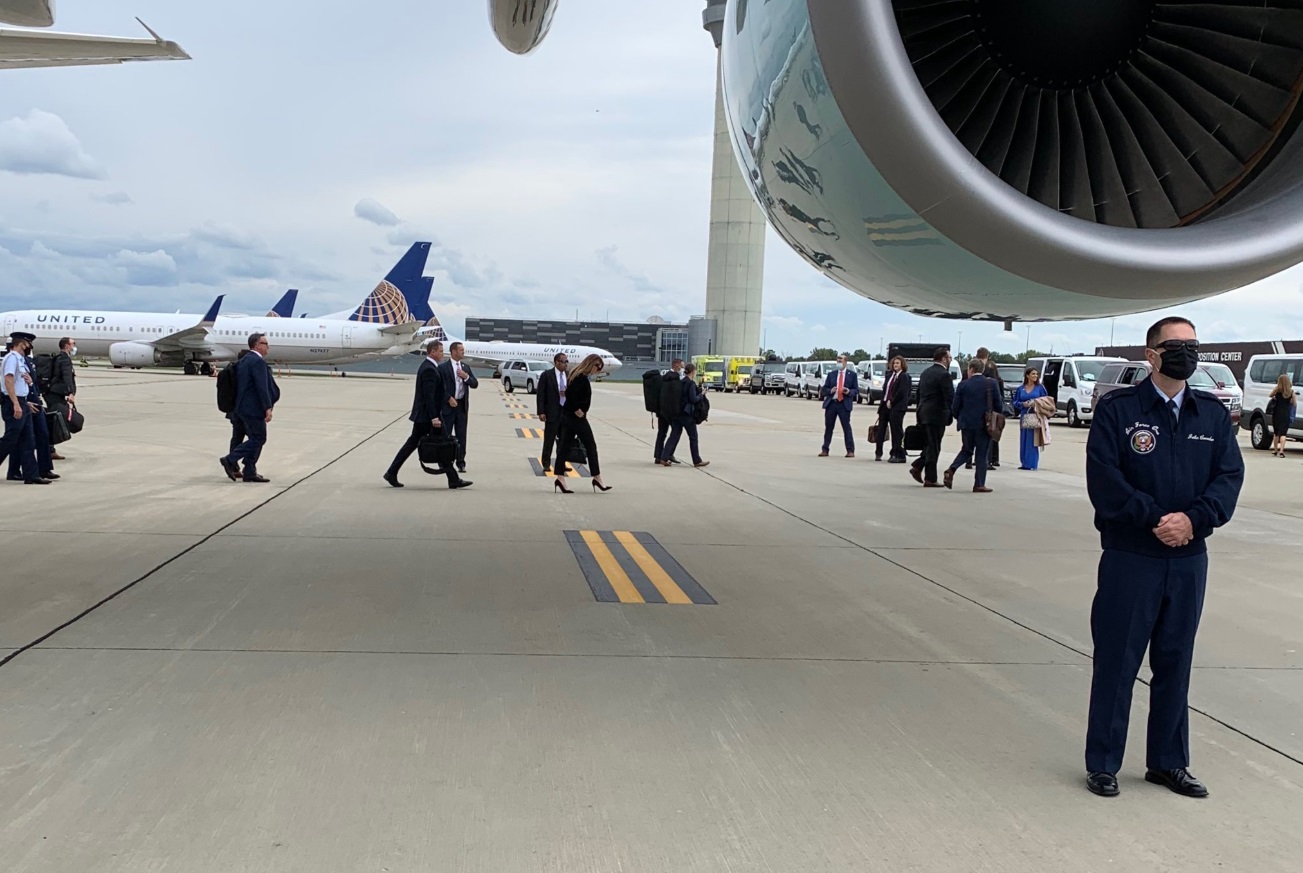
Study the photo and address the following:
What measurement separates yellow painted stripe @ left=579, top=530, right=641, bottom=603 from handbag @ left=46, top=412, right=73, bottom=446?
6.61 meters

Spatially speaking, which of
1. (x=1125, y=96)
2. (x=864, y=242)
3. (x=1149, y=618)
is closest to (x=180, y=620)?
(x=864, y=242)

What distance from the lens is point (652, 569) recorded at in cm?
749

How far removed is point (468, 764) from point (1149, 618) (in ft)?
7.77

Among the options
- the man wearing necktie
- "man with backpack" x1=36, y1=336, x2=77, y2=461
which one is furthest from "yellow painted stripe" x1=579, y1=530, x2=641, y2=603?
the man wearing necktie

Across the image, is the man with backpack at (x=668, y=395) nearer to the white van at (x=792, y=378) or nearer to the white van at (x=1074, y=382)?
the white van at (x=1074, y=382)

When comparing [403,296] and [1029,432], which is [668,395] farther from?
[403,296]

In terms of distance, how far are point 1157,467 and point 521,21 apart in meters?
4.14

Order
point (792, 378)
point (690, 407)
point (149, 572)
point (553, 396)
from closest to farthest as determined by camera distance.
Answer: point (149, 572) < point (553, 396) < point (690, 407) < point (792, 378)

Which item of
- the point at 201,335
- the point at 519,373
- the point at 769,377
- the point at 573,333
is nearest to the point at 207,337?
the point at 201,335

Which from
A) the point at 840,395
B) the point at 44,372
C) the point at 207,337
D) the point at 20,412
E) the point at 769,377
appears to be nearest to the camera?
the point at 20,412

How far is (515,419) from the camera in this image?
86.1 feet

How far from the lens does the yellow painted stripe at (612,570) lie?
21.5 feet

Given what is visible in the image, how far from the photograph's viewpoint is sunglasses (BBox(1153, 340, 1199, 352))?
3.52 metres

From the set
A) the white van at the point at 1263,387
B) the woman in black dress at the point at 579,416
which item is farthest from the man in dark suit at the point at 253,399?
the white van at the point at 1263,387
